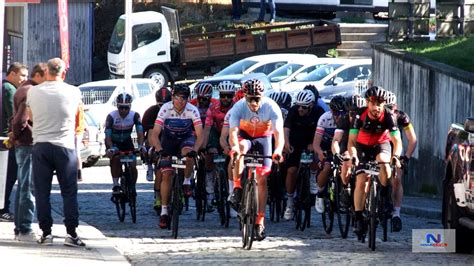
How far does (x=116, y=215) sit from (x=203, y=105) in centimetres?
205

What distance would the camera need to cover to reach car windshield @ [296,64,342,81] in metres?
38.7

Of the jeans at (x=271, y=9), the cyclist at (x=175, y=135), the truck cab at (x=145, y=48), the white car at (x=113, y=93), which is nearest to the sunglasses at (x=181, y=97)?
the cyclist at (x=175, y=135)

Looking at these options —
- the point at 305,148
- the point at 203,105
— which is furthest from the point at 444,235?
the point at 203,105

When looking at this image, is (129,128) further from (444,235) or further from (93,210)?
(444,235)

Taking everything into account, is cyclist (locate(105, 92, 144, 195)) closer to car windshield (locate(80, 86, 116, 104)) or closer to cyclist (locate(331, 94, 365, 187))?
cyclist (locate(331, 94, 365, 187))

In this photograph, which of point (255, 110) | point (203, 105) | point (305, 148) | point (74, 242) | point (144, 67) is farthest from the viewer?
point (144, 67)

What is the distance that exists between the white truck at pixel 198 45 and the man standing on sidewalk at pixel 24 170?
3143 cm

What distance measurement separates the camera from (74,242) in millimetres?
15031

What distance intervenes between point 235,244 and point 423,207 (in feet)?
20.9

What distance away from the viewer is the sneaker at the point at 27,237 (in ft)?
50.2

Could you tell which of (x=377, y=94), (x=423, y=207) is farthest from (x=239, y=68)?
(x=377, y=94)

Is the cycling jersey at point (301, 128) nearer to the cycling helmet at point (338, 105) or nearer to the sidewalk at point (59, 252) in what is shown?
the cycling helmet at point (338, 105)

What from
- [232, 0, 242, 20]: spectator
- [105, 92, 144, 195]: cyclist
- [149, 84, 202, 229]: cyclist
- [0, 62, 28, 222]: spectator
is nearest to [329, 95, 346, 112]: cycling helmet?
[149, 84, 202, 229]: cyclist

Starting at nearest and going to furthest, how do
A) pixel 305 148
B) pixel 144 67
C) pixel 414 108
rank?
pixel 305 148
pixel 414 108
pixel 144 67
